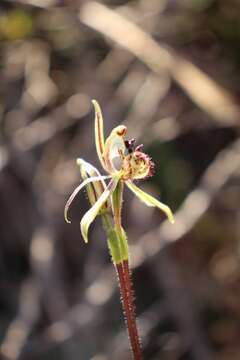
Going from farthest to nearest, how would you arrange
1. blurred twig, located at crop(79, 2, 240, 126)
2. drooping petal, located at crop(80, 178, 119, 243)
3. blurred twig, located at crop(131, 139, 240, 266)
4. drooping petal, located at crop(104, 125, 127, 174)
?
blurred twig, located at crop(79, 2, 240, 126) < blurred twig, located at crop(131, 139, 240, 266) < drooping petal, located at crop(104, 125, 127, 174) < drooping petal, located at crop(80, 178, 119, 243)

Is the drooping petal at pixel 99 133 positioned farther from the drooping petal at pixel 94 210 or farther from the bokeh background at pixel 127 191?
the bokeh background at pixel 127 191

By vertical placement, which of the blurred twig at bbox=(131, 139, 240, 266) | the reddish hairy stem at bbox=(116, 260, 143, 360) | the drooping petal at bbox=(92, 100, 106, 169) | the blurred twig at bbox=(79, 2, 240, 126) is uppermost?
the blurred twig at bbox=(79, 2, 240, 126)

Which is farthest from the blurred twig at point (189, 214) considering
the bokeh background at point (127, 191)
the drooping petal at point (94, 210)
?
the drooping petal at point (94, 210)

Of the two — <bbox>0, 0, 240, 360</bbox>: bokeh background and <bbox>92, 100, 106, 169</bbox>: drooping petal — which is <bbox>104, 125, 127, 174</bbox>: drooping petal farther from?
<bbox>0, 0, 240, 360</bbox>: bokeh background

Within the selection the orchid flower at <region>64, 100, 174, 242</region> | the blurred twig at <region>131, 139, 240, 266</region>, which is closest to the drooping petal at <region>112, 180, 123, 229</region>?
the orchid flower at <region>64, 100, 174, 242</region>

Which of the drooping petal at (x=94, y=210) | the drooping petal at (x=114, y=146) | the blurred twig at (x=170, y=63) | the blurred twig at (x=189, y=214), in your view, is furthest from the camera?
the blurred twig at (x=170, y=63)

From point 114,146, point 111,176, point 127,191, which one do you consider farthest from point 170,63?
point 111,176

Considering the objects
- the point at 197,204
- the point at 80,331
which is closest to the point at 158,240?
the point at 197,204
